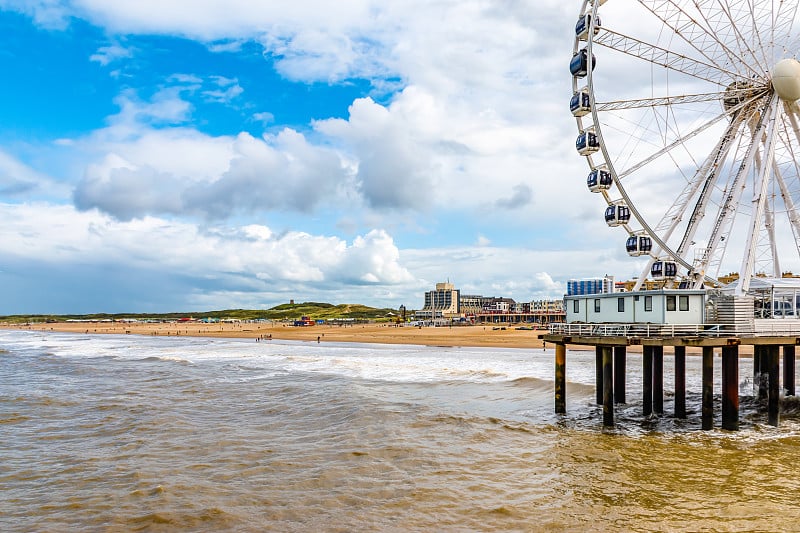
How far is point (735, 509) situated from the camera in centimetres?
1309

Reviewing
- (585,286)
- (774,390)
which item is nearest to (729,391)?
(774,390)

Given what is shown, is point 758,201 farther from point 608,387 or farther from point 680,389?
point 608,387

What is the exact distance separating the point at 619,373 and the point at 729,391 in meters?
5.66

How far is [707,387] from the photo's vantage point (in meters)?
19.9

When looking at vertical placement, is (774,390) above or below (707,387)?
below

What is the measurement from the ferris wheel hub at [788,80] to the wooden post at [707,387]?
13201mm

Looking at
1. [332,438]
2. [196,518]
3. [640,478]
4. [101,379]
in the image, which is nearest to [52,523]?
[196,518]

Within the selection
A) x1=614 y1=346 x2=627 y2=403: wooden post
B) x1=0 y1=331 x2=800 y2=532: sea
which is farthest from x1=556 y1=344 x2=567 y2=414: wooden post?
x1=614 y1=346 x2=627 y2=403: wooden post

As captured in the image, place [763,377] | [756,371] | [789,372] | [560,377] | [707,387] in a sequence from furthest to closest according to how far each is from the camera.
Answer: [756,371] → [763,377] → [789,372] → [560,377] → [707,387]

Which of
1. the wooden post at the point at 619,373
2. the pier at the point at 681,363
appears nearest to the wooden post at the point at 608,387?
the pier at the point at 681,363

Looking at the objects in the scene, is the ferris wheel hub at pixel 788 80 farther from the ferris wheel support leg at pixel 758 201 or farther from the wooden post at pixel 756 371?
the wooden post at pixel 756 371

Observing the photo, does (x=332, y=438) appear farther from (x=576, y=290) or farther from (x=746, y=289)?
(x=576, y=290)

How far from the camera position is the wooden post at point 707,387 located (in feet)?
65.1

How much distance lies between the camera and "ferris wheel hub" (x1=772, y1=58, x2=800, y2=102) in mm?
25516
